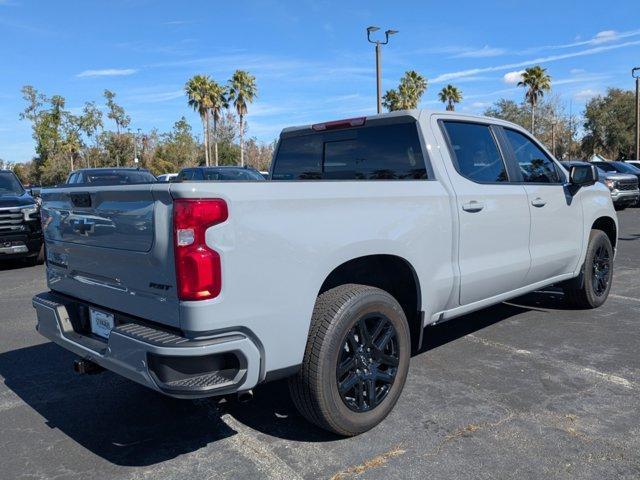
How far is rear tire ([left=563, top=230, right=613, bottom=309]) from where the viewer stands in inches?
230

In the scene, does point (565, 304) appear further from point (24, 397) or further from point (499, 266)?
point (24, 397)

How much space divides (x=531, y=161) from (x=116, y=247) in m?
3.71

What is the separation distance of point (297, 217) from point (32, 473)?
1.99 meters

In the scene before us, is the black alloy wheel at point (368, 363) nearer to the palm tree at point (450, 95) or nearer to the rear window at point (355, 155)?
the rear window at point (355, 155)

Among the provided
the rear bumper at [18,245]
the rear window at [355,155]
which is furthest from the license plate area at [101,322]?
the rear bumper at [18,245]

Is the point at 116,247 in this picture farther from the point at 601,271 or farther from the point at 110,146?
the point at 110,146

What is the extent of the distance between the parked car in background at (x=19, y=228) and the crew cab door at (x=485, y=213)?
8.70m

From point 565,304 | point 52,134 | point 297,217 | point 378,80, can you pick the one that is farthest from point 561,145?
point 297,217

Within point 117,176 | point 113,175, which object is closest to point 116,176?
point 117,176

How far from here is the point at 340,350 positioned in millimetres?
3117

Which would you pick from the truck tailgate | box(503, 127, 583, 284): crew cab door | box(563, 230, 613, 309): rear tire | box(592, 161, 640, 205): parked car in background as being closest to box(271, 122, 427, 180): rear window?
box(503, 127, 583, 284): crew cab door

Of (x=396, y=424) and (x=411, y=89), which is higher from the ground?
(x=411, y=89)

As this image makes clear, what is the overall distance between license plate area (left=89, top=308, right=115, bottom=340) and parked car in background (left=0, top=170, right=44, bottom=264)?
7822 mm

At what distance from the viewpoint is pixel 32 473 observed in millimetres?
3020
